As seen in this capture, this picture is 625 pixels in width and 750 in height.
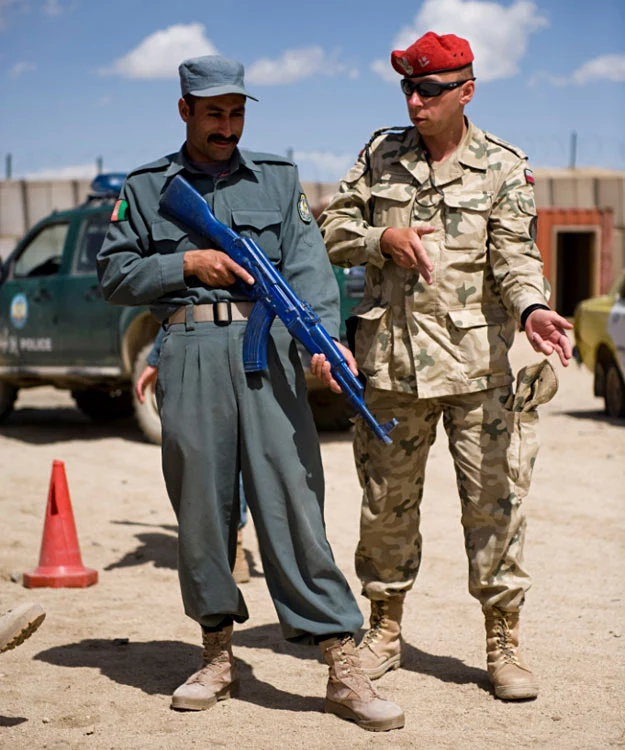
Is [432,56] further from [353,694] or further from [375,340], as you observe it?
[353,694]

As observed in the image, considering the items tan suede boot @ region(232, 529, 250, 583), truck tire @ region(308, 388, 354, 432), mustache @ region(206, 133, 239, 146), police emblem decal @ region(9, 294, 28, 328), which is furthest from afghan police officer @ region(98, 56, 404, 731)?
police emblem decal @ region(9, 294, 28, 328)

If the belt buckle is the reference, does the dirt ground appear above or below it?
below

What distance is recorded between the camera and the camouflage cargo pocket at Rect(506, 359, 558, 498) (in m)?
4.15

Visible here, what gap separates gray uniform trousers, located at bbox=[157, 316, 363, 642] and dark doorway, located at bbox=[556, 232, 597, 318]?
20.2m

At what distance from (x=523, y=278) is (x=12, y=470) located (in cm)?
601

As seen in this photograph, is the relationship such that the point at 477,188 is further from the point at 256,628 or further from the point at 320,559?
the point at 256,628

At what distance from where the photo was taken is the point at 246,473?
13.0ft

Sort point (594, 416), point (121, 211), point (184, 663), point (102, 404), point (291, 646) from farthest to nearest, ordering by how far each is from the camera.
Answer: point (102, 404), point (594, 416), point (291, 646), point (184, 663), point (121, 211)

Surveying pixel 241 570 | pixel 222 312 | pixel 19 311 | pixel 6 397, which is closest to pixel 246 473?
pixel 222 312

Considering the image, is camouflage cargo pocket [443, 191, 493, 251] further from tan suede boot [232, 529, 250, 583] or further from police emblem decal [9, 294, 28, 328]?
police emblem decal [9, 294, 28, 328]

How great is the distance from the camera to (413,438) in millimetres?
4398

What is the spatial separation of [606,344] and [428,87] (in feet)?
26.9

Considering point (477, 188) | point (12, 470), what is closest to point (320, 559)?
A: point (477, 188)

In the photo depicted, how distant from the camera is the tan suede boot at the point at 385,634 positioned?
4.53 m
